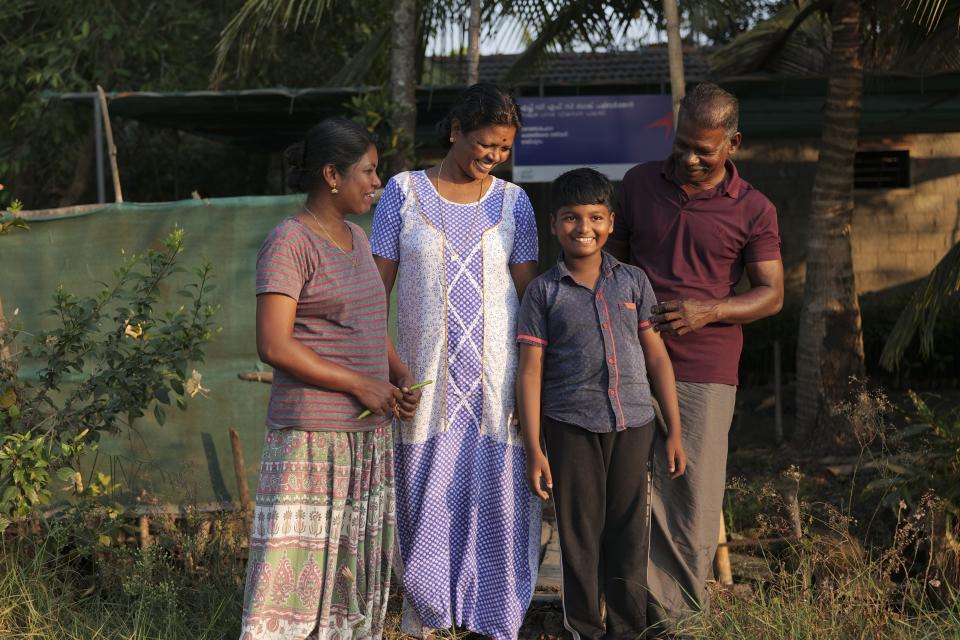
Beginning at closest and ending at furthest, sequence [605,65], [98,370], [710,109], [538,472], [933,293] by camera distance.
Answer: [710,109] → [538,472] → [98,370] → [933,293] → [605,65]

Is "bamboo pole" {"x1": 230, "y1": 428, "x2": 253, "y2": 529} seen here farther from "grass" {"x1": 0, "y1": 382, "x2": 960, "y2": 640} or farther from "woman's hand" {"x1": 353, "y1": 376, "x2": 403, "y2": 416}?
"woman's hand" {"x1": 353, "y1": 376, "x2": 403, "y2": 416}

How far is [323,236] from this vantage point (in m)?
3.14

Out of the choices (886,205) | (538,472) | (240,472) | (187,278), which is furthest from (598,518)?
(886,205)

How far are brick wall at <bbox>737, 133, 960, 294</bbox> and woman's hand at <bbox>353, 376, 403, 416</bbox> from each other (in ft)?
33.4

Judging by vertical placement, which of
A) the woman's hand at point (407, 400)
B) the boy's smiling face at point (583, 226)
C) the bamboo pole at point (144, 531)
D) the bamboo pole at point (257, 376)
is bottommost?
Result: the bamboo pole at point (144, 531)

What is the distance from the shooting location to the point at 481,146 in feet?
10.9

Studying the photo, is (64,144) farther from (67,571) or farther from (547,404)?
(547,404)

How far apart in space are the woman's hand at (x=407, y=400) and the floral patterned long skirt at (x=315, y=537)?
10 cm

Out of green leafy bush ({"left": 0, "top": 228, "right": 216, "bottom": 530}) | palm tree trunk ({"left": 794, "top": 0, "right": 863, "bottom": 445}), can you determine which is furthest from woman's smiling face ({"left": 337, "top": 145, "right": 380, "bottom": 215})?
palm tree trunk ({"left": 794, "top": 0, "right": 863, "bottom": 445})

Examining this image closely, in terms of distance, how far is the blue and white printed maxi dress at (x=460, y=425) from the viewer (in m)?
3.45

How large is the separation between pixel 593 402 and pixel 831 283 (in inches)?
201

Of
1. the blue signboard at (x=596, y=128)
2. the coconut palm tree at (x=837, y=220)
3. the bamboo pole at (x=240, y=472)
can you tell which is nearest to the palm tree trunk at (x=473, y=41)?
the blue signboard at (x=596, y=128)

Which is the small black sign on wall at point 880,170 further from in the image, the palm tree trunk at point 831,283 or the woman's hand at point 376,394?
the woman's hand at point 376,394

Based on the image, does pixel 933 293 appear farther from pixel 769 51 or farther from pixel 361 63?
pixel 361 63
